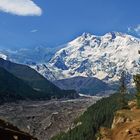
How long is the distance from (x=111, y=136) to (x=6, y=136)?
35338 mm

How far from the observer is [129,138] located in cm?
8950

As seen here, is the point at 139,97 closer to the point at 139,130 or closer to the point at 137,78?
the point at 137,78

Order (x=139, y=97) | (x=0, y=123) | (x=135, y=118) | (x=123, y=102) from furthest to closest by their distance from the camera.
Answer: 1. (x=123, y=102)
2. (x=139, y=97)
3. (x=135, y=118)
4. (x=0, y=123)

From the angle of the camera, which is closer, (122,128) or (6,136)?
(6,136)

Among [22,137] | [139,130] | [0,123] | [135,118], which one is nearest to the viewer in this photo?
[22,137]

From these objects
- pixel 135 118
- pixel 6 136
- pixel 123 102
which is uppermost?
pixel 123 102

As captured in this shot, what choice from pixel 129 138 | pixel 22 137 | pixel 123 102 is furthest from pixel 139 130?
pixel 123 102

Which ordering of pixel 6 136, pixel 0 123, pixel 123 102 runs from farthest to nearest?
pixel 123 102 → pixel 0 123 → pixel 6 136

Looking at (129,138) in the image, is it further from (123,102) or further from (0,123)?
(123,102)

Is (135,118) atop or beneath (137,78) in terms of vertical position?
beneath

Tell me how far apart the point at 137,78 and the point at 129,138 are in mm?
40656

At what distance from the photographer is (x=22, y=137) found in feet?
262

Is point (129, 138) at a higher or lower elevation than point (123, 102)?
lower

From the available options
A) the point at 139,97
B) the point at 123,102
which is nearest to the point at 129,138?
the point at 139,97
